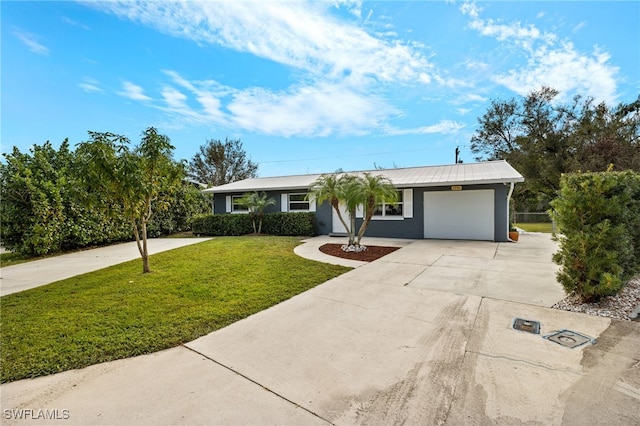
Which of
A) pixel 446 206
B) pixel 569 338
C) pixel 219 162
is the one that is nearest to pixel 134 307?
pixel 569 338

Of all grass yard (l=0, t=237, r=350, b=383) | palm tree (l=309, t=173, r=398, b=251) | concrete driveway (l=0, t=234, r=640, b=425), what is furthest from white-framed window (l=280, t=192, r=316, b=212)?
concrete driveway (l=0, t=234, r=640, b=425)

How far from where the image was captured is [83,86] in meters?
9.63

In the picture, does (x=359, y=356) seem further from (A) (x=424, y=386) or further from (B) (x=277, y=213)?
(B) (x=277, y=213)

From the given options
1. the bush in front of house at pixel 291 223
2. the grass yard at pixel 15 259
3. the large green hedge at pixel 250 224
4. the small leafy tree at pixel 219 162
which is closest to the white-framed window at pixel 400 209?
the bush in front of house at pixel 291 223

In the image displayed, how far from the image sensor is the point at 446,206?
1208cm

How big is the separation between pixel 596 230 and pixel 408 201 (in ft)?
27.5

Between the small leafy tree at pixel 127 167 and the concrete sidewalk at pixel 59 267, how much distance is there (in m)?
2.20

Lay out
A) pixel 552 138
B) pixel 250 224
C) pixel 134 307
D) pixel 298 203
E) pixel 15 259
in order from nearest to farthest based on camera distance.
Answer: pixel 134 307
pixel 15 259
pixel 250 224
pixel 298 203
pixel 552 138

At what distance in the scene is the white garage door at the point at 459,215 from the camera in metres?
11.5

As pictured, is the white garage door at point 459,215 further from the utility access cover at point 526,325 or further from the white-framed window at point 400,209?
the utility access cover at point 526,325

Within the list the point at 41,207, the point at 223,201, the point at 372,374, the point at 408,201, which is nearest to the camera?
the point at 372,374

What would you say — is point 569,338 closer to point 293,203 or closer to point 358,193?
point 358,193

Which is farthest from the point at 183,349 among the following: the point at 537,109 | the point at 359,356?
the point at 537,109

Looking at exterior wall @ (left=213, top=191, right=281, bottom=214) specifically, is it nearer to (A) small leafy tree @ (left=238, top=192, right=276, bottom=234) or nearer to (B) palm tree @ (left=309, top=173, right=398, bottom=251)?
(A) small leafy tree @ (left=238, top=192, right=276, bottom=234)
